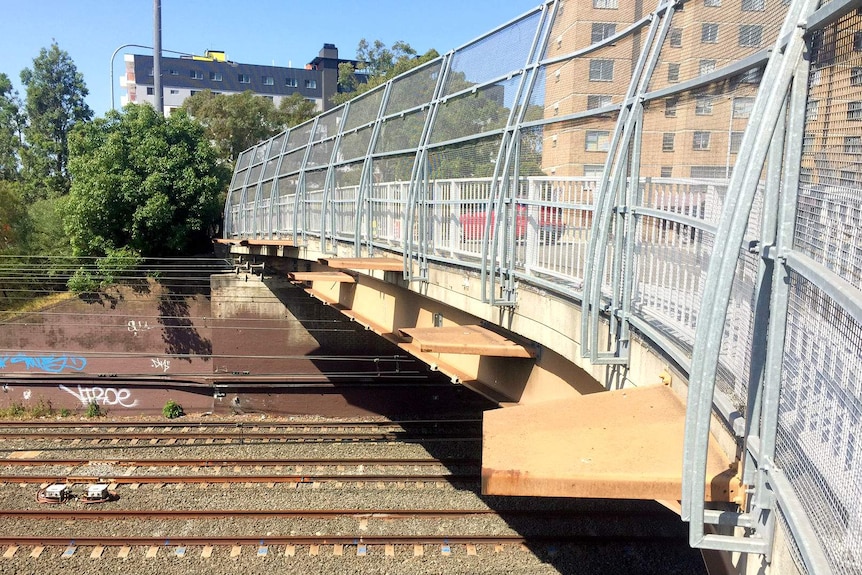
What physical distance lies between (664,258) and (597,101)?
1657 millimetres

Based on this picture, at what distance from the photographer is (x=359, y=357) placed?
17.4 m

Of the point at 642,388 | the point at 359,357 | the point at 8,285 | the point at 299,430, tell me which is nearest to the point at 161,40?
the point at 8,285

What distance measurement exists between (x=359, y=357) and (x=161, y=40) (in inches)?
497

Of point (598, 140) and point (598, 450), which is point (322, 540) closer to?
point (598, 140)

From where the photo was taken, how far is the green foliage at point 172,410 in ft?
56.6

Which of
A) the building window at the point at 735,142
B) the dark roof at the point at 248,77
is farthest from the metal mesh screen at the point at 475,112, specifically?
the dark roof at the point at 248,77

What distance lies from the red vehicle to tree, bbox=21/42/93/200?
121 ft

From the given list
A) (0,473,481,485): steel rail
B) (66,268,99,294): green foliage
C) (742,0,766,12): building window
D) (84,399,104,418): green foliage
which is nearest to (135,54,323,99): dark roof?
(66,268,99,294): green foliage

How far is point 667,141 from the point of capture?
12.9 ft

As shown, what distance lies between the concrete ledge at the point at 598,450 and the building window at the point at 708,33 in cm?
182

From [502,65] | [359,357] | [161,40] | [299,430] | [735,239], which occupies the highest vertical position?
[161,40]

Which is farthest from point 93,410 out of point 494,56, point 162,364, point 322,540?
point 494,56

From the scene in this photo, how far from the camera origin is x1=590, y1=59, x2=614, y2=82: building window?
491cm

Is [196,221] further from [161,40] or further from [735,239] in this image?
[735,239]
